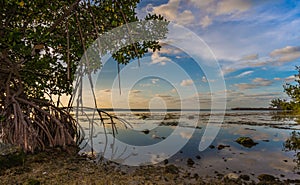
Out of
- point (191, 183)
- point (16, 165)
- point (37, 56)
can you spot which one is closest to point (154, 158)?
point (191, 183)

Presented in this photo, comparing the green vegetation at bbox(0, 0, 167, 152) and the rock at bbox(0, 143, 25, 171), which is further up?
the green vegetation at bbox(0, 0, 167, 152)

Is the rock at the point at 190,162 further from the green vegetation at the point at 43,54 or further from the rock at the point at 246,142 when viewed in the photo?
the rock at the point at 246,142

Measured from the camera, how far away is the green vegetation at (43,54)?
5.91 metres

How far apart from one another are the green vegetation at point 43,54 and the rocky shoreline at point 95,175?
4.66 ft

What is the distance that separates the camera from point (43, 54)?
7.42 metres

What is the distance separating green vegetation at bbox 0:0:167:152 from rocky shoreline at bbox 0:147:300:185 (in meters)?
1.42

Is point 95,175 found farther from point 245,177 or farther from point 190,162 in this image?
point 245,177

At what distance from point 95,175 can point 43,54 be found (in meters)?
4.25

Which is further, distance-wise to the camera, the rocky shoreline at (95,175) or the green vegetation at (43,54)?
the green vegetation at (43,54)

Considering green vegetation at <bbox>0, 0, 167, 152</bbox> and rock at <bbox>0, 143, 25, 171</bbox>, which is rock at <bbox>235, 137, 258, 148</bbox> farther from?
rock at <bbox>0, 143, 25, 171</bbox>

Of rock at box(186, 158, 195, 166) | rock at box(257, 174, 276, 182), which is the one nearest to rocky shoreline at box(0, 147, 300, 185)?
rock at box(257, 174, 276, 182)

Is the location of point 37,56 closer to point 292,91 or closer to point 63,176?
point 63,176

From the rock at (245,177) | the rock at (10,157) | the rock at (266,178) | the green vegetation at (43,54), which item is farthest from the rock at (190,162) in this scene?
the rock at (10,157)

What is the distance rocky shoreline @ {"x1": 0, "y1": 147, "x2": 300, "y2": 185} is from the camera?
5.02 m
